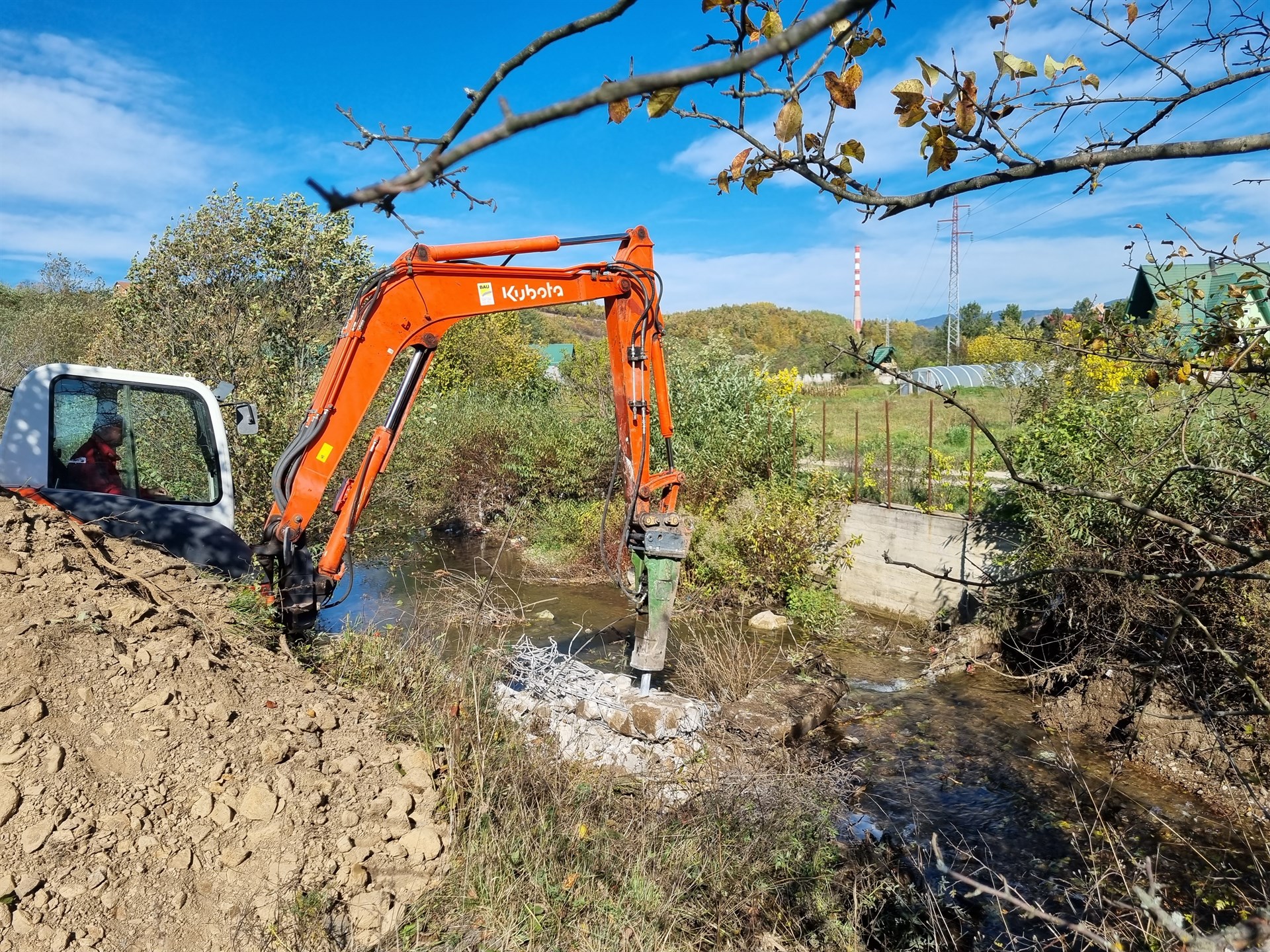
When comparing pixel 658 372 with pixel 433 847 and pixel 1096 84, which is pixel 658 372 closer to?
pixel 433 847

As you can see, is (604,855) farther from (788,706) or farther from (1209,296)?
(788,706)

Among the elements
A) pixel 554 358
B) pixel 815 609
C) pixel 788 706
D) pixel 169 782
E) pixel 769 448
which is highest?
pixel 554 358

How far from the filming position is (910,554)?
443 inches

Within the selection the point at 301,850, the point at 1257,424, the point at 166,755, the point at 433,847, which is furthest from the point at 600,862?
the point at 1257,424

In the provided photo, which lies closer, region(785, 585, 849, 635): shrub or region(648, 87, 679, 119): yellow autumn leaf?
region(648, 87, 679, 119): yellow autumn leaf

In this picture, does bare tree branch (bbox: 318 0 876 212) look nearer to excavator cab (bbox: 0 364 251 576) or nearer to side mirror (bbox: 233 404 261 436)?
excavator cab (bbox: 0 364 251 576)

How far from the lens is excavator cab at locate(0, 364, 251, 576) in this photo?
5.73 m

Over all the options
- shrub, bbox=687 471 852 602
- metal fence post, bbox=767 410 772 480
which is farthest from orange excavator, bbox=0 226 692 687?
metal fence post, bbox=767 410 772 480

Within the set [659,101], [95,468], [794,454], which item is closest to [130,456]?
[95,468]

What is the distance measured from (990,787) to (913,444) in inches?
400

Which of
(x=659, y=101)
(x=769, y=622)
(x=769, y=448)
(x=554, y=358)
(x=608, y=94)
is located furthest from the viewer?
(x=554, y=358)

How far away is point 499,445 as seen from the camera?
55.4 feet

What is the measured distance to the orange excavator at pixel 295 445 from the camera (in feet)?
19.1

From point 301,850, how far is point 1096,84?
13.0 ft
